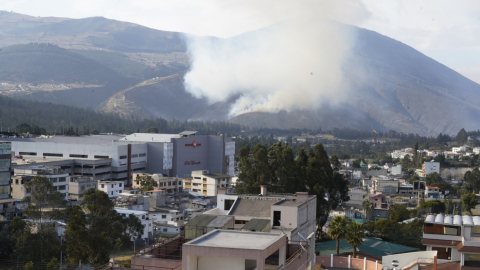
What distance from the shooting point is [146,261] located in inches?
748

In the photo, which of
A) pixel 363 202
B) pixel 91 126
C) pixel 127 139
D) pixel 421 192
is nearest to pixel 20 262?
pixel 363 202

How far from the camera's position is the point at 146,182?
66.9 metres

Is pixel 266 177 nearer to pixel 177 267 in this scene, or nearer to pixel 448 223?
pixel 448 223

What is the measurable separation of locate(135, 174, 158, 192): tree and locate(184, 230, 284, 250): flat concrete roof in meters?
44.5

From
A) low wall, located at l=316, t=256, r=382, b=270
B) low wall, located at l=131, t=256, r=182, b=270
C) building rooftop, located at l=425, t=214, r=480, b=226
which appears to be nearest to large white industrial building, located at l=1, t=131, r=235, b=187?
low wall, located at l=316, t=256, r=382, b=270

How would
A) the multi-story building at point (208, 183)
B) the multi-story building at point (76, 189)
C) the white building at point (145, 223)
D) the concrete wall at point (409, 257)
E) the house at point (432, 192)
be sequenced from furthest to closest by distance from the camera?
the house at point (432, 192) < the multi-story building at point (208, 183) < the multi-story building at point (76, 189) < the white building at point (145, 223) < the concrete wall at point (409, 257)

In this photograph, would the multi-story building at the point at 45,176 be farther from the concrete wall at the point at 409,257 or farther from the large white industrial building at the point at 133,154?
the concrete wall at the point at 409,257

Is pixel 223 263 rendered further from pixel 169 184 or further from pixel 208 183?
pixel 208 183

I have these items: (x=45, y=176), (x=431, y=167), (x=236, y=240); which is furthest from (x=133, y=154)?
(x=236, y=240)

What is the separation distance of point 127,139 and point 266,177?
58681 mm

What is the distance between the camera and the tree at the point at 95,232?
1229 inches

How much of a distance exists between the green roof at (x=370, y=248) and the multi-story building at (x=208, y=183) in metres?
28.4

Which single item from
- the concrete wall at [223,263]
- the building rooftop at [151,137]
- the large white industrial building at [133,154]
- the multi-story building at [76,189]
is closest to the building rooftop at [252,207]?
the concrete wall at [223,263]

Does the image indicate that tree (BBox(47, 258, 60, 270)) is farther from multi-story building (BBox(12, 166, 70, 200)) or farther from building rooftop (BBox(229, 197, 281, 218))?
multi-story building (BBox(12, 166, 70, 200))
